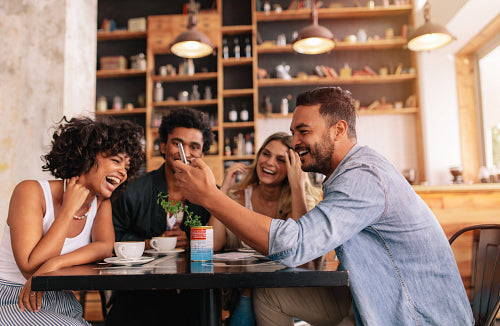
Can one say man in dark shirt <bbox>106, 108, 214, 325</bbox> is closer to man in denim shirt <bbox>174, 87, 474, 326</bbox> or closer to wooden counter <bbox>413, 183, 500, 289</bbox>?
man in denim shirt <bbox>174, 87, 474, 326</bbox>

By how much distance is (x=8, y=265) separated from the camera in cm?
149

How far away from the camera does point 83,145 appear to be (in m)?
1.72

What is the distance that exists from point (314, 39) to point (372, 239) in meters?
3.15

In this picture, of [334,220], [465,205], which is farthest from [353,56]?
[334,220]

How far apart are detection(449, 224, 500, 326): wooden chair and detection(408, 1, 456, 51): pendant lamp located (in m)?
2.54

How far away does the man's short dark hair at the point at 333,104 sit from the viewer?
1536 millimetres

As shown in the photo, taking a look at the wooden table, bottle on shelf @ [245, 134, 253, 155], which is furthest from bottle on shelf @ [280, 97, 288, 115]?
the wooden table

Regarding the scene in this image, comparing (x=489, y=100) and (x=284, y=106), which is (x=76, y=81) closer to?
(x=284, y=106)

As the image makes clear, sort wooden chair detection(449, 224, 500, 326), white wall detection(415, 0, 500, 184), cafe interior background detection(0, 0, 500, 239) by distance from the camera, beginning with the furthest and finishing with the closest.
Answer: white wall detection(415, 0, 500, 184)
cafe interior background detection(0, 0, 500, 239)
wooden chair detection(449, 224, 500, 326)

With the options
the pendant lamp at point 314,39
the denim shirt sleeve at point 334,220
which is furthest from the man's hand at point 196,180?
the pendant lamp at point 314,39

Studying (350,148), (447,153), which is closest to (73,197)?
(350,148)

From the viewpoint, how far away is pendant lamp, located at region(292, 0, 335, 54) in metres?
3.85

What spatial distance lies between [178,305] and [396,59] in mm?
4834

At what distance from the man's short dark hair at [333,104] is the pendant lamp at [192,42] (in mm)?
2661
